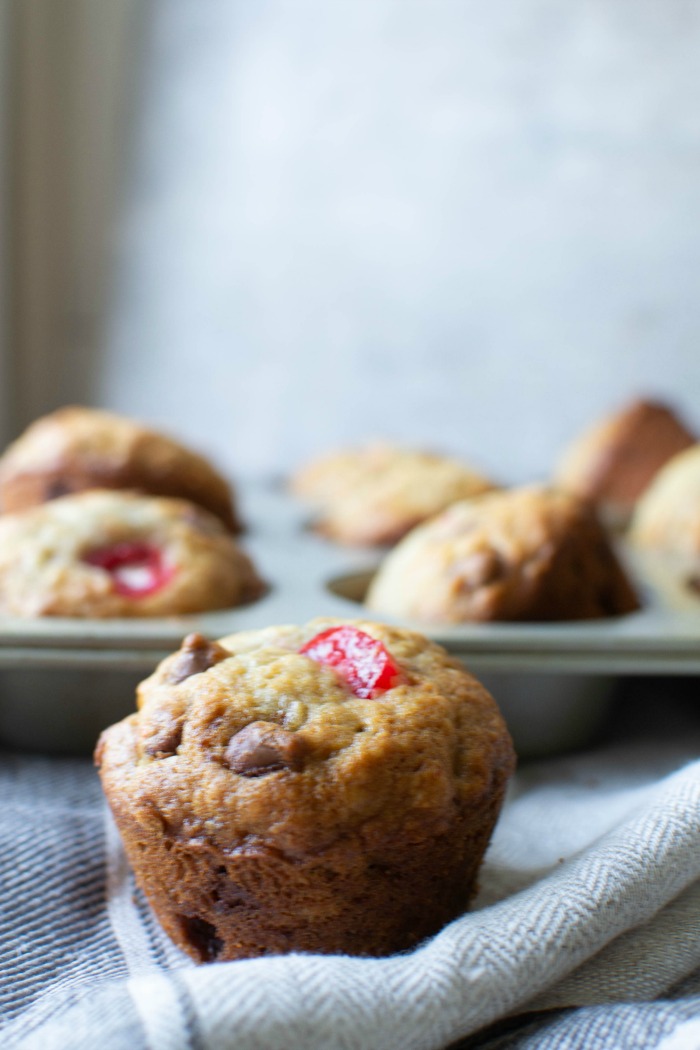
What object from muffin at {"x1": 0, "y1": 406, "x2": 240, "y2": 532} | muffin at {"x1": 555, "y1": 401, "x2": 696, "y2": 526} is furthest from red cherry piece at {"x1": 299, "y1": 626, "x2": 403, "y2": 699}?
muffin at {"x1": 555, "y1": 401, "x2": 696, "y2": 526}

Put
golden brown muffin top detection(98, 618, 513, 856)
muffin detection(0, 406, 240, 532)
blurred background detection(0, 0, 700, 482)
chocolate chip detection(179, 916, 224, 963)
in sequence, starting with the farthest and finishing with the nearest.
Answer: blurred background detection(0, 0, 700, 482) < muffin detection(0, 406, 240, 532) < chocolate chip detection(179, 916, 224, 963) < golden brown muffin top detection(98, 618, 513, 856)

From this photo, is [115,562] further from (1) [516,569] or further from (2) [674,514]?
(2) [674,514]

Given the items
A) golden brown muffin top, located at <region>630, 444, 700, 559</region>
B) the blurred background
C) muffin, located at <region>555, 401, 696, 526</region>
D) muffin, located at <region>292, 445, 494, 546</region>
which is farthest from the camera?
the blurred background

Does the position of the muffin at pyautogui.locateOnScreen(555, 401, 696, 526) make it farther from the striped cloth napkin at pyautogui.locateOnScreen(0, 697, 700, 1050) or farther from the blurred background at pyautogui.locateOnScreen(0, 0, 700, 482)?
the striped cloth napkin at pyautogui.locateOnScreen(0, 697, 700, 1050)

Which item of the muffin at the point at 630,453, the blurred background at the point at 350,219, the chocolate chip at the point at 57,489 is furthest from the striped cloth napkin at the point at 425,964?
Result: the blurred background at the point at 350,219

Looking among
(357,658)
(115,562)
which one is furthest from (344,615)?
(357,658)

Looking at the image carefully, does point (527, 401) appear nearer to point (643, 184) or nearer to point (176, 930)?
point (643, 184)

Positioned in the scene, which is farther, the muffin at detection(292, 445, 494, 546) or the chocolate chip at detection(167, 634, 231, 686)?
the muffin at detection(292, 445, 494, 546)
